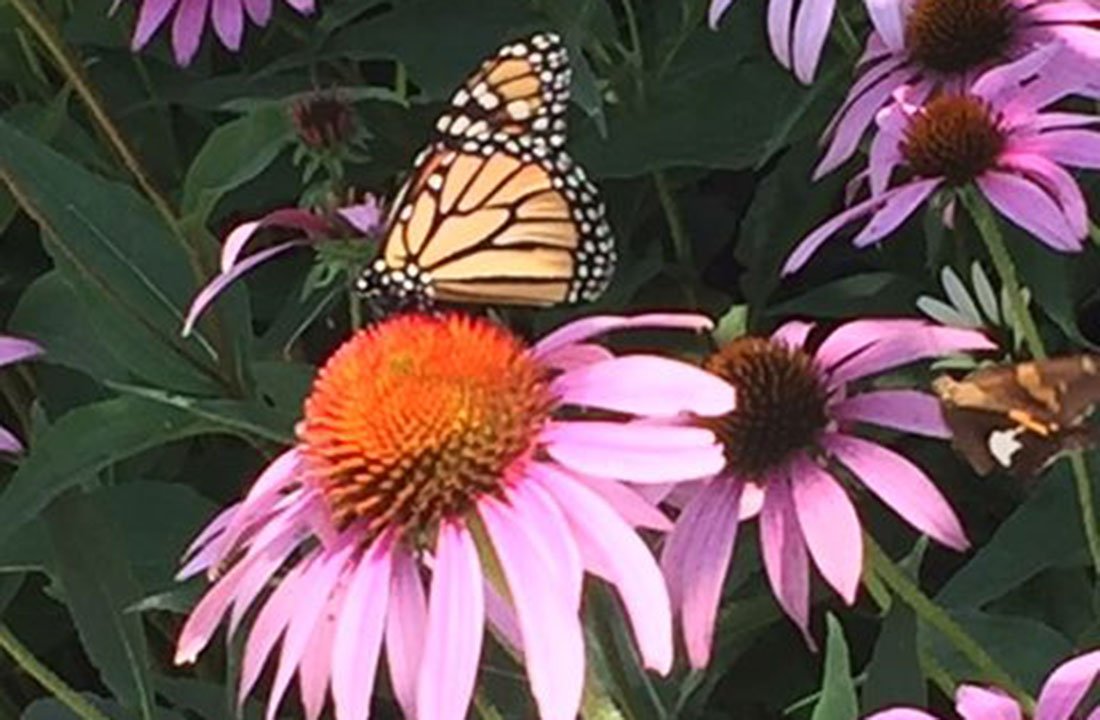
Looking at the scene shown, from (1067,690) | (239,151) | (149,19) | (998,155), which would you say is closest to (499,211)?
(239,151)

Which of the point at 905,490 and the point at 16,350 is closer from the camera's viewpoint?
the point at 905,490

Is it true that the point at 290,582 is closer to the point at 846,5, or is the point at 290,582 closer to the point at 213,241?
the point at 213,241

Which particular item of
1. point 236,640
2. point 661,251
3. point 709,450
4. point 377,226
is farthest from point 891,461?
point 661,251

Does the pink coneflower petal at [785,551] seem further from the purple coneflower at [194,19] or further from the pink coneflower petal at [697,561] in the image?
the purple coneflower at [194,19]

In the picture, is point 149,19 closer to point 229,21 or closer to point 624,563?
point 229,21

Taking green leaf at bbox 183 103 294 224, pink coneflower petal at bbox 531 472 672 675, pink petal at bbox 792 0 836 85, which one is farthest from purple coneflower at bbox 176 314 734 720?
pink petal at bbox 792 0 836 85

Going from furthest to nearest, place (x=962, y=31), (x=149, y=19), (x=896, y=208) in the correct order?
(x=149, y=19)
(x=962, y=31)
(x=896, y=208)

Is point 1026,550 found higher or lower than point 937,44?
lower
